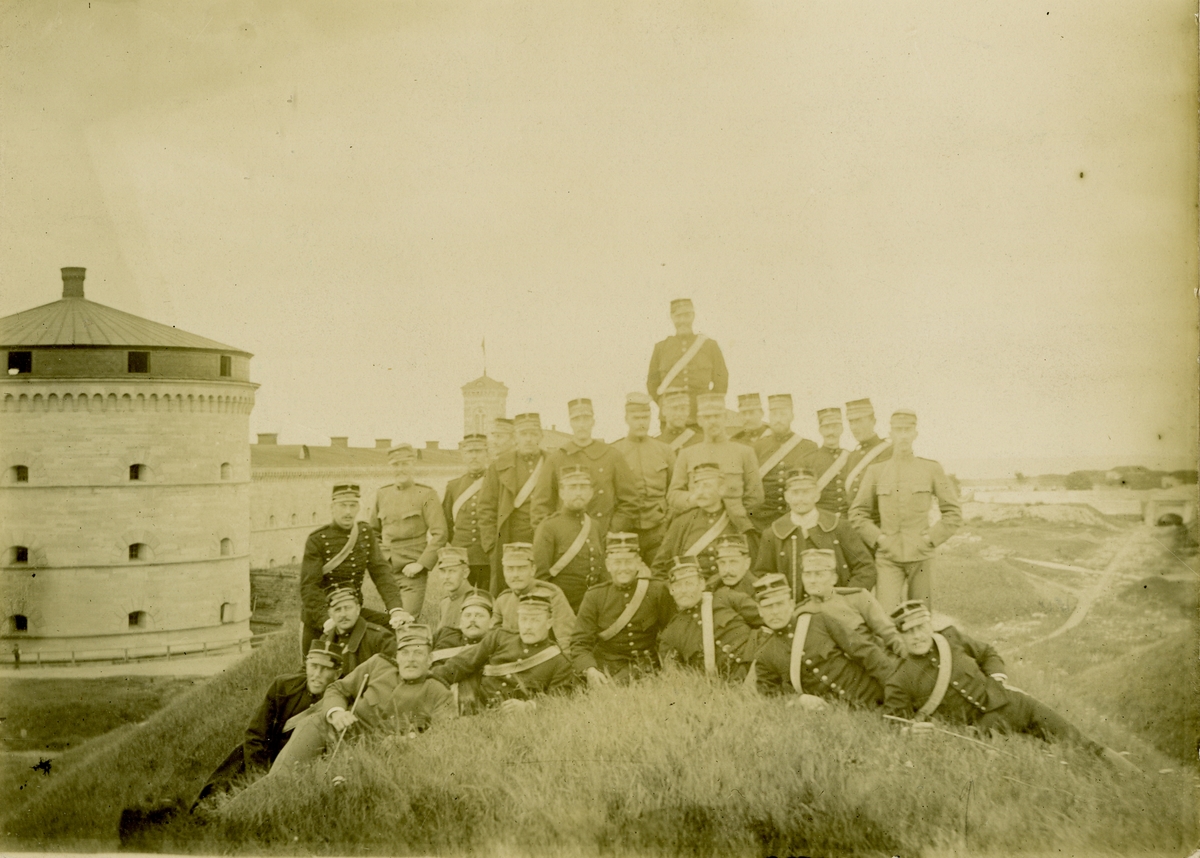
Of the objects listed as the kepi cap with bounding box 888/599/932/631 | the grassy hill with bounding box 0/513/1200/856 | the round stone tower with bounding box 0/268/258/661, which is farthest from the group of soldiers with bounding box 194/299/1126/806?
the round stone tower with bounding box 0/268/258/661

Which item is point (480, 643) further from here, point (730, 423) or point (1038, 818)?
point (1038, 818)

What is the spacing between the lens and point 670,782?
338cm

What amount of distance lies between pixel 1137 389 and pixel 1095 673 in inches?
46.2

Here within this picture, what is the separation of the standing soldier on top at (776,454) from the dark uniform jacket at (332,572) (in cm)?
155

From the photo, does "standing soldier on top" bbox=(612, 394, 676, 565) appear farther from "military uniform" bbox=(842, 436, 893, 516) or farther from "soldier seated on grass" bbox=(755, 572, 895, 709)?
"military uniform" bbox=(842, 436, 893, 516)

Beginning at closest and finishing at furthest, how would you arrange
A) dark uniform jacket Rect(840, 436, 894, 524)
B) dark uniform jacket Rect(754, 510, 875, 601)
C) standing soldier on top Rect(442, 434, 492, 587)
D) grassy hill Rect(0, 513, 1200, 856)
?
grassy hill Rect(0, 513, 1200, 856)
dark uniform jacket Rect(754, 510, 875, 601)
dark uniform jacket Rect(840, 436, 894, 524)
standing soldier on top Rect(442, 434, 492, 587)

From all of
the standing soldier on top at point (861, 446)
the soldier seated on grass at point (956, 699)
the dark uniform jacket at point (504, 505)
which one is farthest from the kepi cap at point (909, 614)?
the dark uniform jacket at point (504, 505)

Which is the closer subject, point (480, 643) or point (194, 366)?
point (480, 643)

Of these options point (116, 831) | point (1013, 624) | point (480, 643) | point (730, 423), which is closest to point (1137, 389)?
point (1013, 624)

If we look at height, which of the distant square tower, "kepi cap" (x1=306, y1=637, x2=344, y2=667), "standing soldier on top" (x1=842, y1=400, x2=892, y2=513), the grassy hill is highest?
the distant square tower

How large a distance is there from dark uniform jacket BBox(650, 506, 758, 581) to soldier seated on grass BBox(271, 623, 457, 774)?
0.99 meters

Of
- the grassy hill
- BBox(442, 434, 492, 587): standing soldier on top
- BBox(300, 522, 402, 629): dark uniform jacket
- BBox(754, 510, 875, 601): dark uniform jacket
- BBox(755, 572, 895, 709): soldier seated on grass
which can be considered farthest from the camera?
BBox(442, 434, 492, 587): standing soldier on top

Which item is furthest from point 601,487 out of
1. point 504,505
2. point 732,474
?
point 732,474

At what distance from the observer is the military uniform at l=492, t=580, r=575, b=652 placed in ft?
11.8
